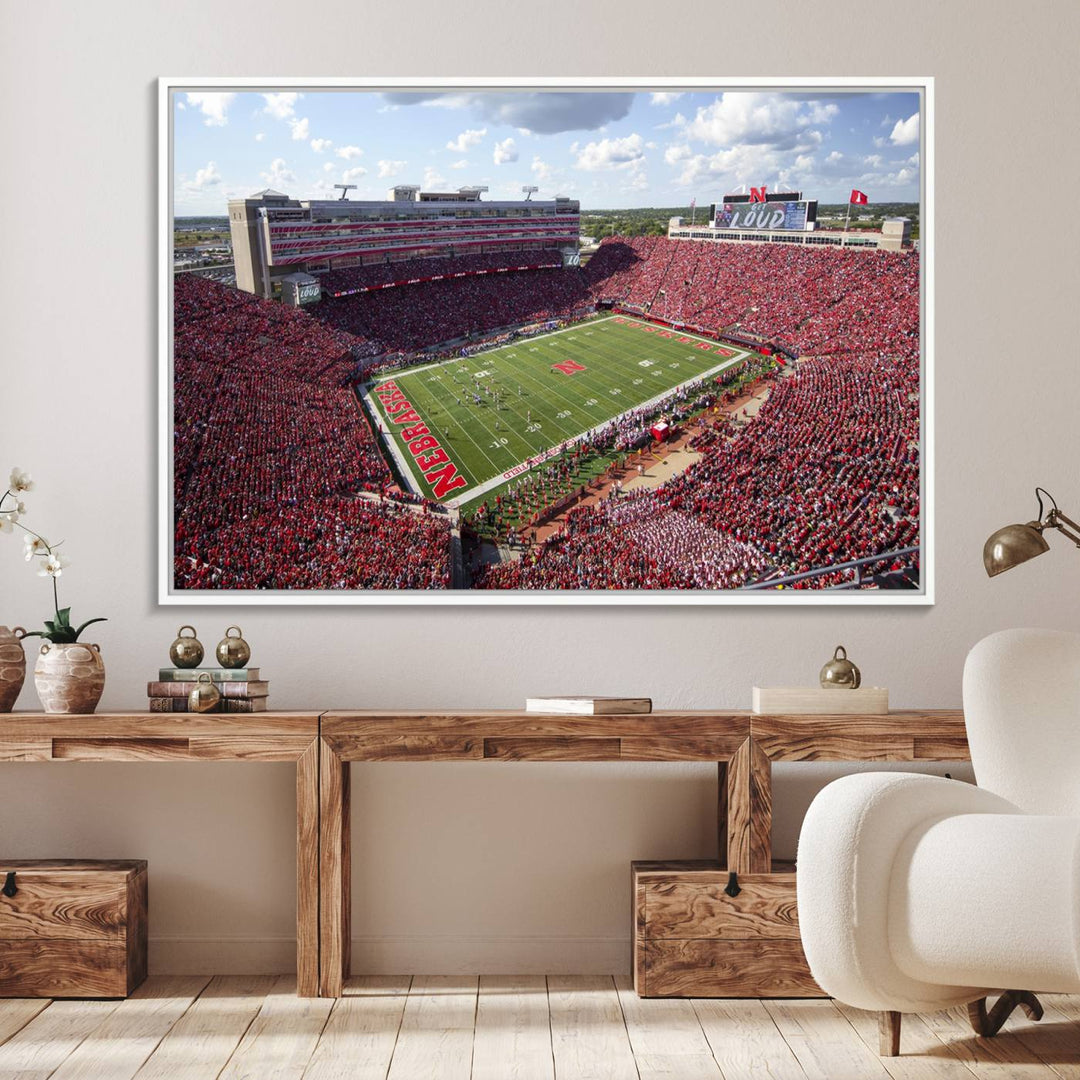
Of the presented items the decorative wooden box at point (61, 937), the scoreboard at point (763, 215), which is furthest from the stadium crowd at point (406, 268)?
the decorative wooden box at point (61, 937)

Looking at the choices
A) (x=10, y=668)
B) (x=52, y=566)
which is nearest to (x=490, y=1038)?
(x=10, y=668)

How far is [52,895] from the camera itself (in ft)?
9.33

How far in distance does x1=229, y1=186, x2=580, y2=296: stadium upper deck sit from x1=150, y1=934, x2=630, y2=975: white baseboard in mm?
1788

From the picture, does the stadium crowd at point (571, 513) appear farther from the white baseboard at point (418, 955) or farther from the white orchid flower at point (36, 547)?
the white baseboard at point (418, 955)

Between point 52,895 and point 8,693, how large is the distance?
51cm

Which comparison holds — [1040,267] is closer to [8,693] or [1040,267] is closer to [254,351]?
[254,351]

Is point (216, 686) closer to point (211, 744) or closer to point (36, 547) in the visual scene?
point (211, 744)

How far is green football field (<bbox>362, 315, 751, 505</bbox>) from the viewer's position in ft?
10.7

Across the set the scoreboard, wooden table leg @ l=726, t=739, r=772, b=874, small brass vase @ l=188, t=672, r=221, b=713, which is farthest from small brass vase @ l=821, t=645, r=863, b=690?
small brass vase @ l=188, t=672, r=221, b=713

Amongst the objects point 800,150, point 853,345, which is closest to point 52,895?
point 853,345

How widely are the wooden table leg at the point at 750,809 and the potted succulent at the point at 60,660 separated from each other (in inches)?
62.6

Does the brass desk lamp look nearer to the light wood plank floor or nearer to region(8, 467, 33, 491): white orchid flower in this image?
the light wood plank floor

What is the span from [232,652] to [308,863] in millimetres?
558

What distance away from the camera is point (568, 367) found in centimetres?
336
